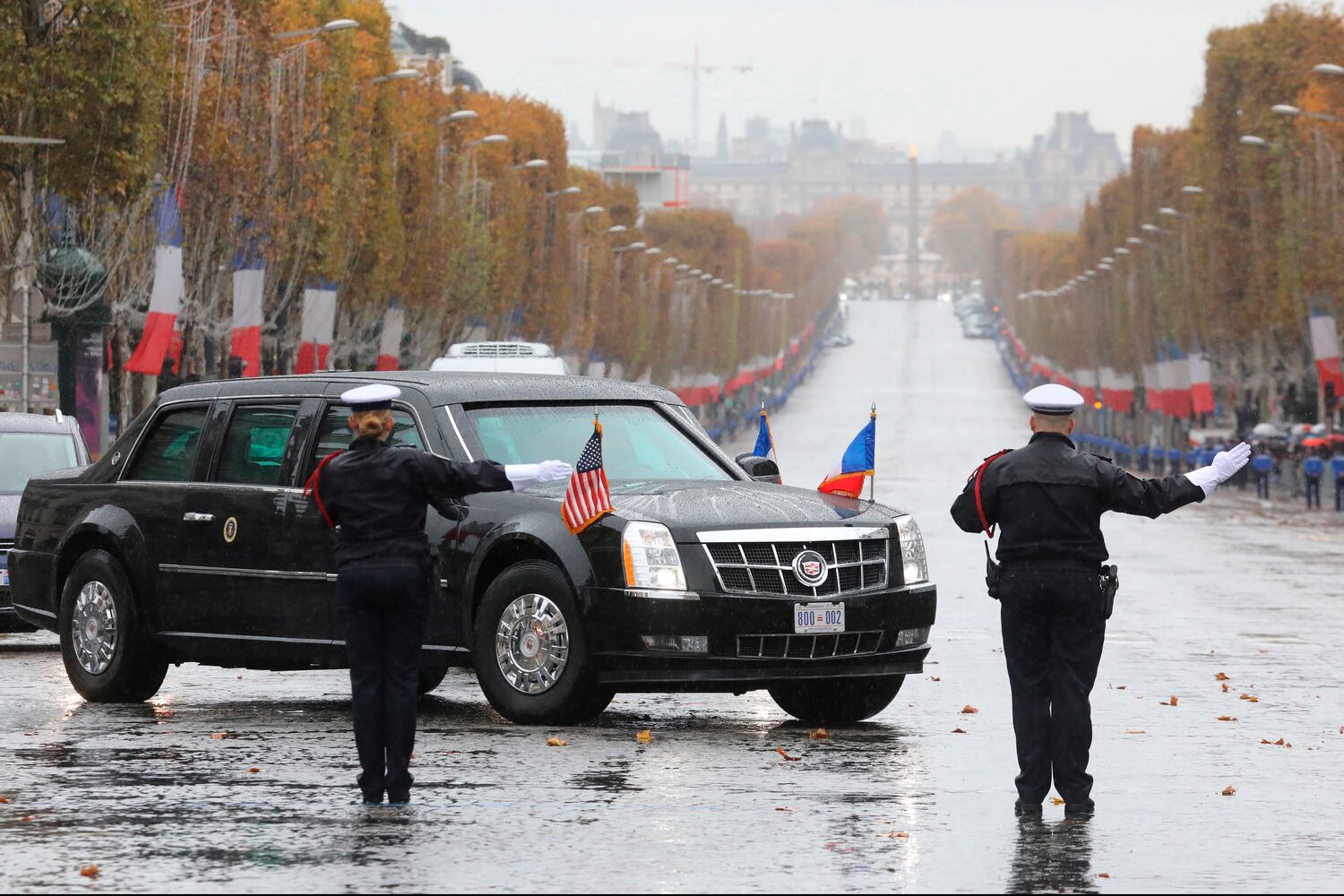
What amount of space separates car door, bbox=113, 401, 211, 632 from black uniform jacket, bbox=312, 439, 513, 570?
153 inches

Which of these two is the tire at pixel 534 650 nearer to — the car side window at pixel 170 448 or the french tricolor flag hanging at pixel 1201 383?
the car side window at pixel 170 448

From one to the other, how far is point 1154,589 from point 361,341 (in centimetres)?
4353

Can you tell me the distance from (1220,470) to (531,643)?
3571 millimetres

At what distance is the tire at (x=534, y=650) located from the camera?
41.8 ft

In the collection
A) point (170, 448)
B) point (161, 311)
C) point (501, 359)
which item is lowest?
point (170, 448)

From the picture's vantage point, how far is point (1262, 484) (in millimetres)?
63875

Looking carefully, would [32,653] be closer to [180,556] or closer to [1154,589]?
[180,556]

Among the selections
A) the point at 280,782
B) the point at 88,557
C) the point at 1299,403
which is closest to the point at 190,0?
the point at 88,557

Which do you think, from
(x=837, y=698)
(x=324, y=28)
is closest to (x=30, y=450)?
(x=837, y=698)

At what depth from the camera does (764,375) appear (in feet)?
553

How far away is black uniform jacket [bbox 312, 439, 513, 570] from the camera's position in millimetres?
10258

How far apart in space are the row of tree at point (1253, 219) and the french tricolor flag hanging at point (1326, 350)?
0.71 m

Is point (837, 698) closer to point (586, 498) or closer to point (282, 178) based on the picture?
point (586, 498)

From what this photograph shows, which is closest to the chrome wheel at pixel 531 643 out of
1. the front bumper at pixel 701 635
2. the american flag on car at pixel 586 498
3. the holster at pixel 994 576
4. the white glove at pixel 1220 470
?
the front bumper at pixel 701 635
